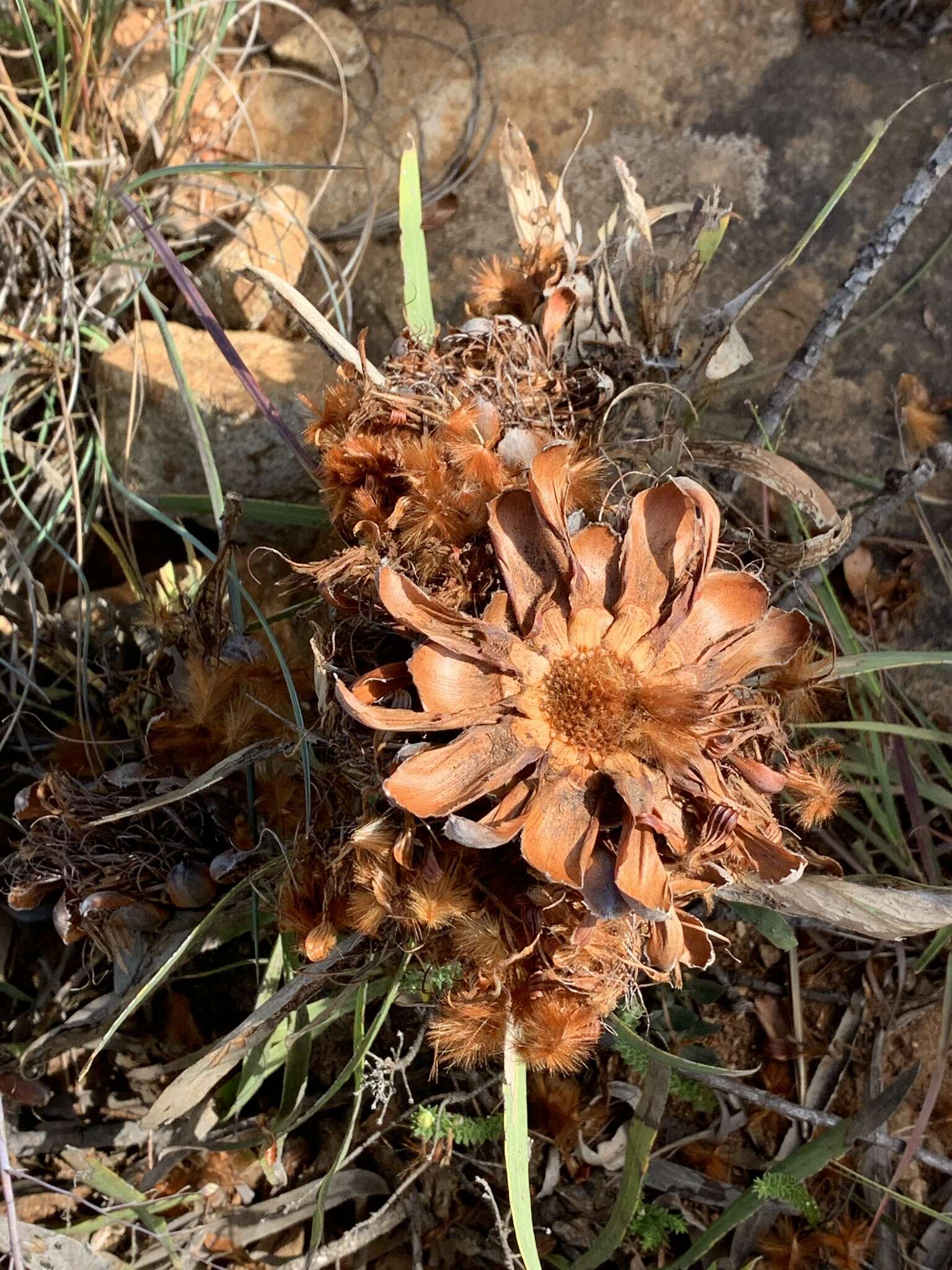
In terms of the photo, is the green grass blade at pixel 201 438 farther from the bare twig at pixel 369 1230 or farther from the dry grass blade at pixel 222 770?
the bare twig at pixel 369 1230

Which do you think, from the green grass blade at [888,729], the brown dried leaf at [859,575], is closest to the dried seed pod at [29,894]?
the green grass blade at [888,729]

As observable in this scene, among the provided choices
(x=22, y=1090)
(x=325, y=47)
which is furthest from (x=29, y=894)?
(x=325, y=47)

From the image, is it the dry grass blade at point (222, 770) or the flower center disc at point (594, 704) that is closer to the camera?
the flower center disc at point (594, 704)

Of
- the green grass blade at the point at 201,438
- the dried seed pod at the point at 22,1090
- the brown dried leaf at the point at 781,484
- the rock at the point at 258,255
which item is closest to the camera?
the brown dried leaf at the point at 781,484

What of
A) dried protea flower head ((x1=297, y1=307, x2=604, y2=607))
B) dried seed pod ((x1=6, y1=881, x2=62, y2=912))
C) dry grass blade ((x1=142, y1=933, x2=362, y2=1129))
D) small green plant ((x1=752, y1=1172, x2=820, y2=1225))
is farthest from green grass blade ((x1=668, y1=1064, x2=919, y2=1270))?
dried seed pod ((x1=6, y1=881, x2=62, y2=912))

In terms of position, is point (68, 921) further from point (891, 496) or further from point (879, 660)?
point (891, 496)

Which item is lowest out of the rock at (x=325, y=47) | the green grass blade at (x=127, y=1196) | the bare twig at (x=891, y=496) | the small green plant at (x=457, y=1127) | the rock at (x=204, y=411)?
the green grass blade at (x=127, y=1196)

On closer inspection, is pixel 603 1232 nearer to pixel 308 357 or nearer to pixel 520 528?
pixel 520 528

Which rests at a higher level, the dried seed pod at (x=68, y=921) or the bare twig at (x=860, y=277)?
the bare twig at (x=860, y=277)
